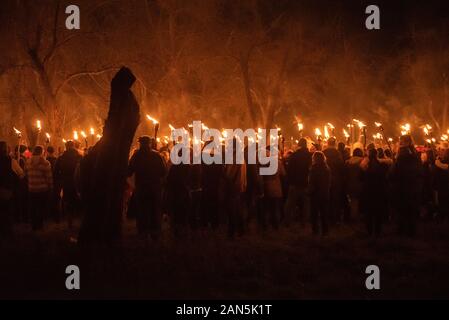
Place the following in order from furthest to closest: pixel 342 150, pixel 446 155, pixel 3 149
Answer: pixel 342 150 < pixel 446 155 < pixel 3 149

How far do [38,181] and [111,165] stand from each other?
166 inches

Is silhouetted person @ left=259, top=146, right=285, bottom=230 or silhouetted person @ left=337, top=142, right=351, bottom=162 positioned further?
silhouetted person @ left=337, top=142, right=351, bottom=162

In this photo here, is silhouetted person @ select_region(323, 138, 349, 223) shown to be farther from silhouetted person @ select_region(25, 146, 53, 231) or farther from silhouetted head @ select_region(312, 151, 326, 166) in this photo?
silhouetted person @ select_region(25, 146, 53, 231)

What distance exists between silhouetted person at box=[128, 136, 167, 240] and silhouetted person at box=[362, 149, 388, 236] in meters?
4.04

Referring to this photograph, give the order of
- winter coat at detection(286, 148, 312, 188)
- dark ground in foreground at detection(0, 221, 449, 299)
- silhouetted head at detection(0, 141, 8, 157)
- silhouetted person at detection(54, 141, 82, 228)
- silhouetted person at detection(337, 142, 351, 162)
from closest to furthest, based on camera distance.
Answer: dark ground in foreground at detection(0, 221, 449, 299)
silhouetted head at detection(0, 141, 8, 157)
winter coat at detection(286, 148, 312, 188)
silhouetted person at detection(54, 141, 82, 228)
silhouetted person at detection(337, 142, 351, 162)

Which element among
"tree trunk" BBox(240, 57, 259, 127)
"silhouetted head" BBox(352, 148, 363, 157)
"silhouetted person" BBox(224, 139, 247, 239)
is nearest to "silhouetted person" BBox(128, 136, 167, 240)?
"silhouetted person" BBox(224, 139, 247, 239)

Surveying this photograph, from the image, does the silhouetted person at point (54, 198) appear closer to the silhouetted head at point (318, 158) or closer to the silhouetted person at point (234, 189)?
the silhouetted person at point (234, 189)

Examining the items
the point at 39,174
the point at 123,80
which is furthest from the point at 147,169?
the point at 39,174

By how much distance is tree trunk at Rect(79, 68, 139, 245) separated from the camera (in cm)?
997

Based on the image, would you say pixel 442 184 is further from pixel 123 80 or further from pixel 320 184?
pixel 123 80

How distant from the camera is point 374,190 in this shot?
12.4 metres

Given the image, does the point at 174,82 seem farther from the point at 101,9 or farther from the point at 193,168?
the point at 193,168
